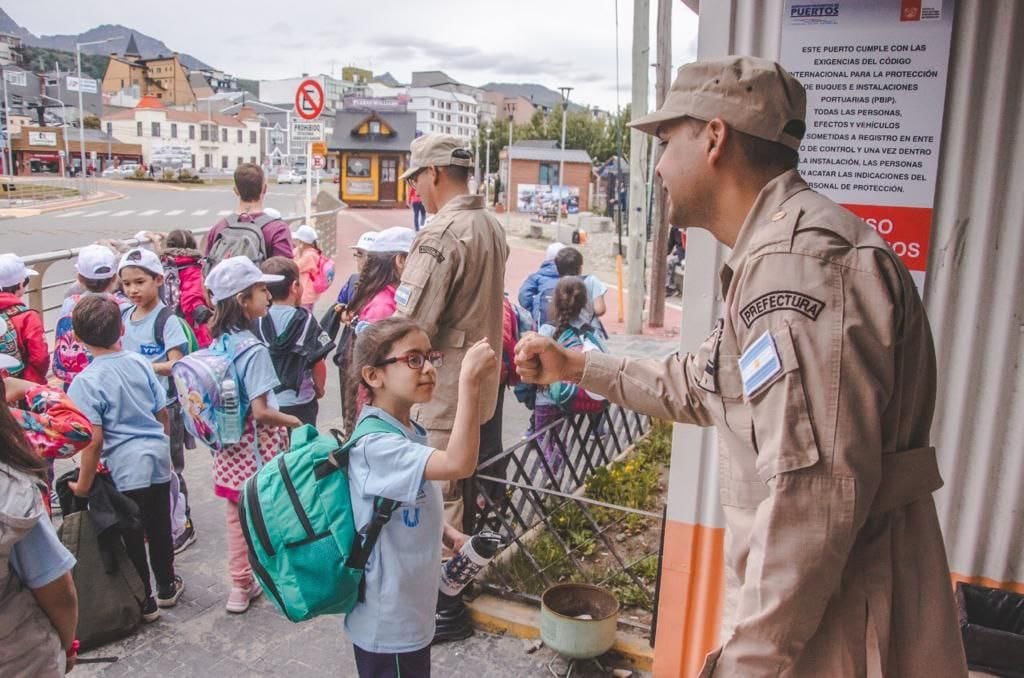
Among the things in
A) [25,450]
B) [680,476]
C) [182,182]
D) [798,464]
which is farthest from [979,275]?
[182,182]

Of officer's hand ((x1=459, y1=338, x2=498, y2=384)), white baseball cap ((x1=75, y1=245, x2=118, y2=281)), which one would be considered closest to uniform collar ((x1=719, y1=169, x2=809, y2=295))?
officer's hand ((x1=459, y1=338, x2=498, y2=384))

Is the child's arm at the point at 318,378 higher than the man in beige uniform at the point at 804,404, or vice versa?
the man in beige uniform at the point at 804,404

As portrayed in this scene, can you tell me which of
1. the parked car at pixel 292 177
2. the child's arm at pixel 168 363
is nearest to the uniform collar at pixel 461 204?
the child's arm at pixel 168 363

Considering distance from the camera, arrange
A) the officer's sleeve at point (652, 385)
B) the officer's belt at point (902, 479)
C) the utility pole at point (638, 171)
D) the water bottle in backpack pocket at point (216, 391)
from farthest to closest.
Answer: the utility pole at point (638, 171) < the water bottle in backpack pocket at point (216, 391) < the officer's sleeve at point (652, 385) < the officer's belt at point (902, 479)

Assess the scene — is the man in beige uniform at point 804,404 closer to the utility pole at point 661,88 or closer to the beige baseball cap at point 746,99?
the beige baseball cap at point 746,99

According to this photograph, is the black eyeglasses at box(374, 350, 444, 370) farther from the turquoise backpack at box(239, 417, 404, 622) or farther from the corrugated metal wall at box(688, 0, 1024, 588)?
A: the corrugated metal wall at box(688, 0, 1024, 588)

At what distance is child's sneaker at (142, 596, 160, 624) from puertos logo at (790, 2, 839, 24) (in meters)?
4.09

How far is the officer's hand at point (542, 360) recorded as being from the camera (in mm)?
2312

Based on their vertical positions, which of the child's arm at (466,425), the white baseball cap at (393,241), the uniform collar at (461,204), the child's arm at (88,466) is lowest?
the child's arm at (88,466)

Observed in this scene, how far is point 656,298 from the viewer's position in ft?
47.2

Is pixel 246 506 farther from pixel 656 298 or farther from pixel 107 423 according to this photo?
pixel 656 298

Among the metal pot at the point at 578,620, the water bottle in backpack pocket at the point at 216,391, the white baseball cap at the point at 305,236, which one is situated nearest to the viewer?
the metal pot at the point at 578,620

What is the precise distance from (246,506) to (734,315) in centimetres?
165

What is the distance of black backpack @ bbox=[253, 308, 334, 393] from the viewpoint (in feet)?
16.4
